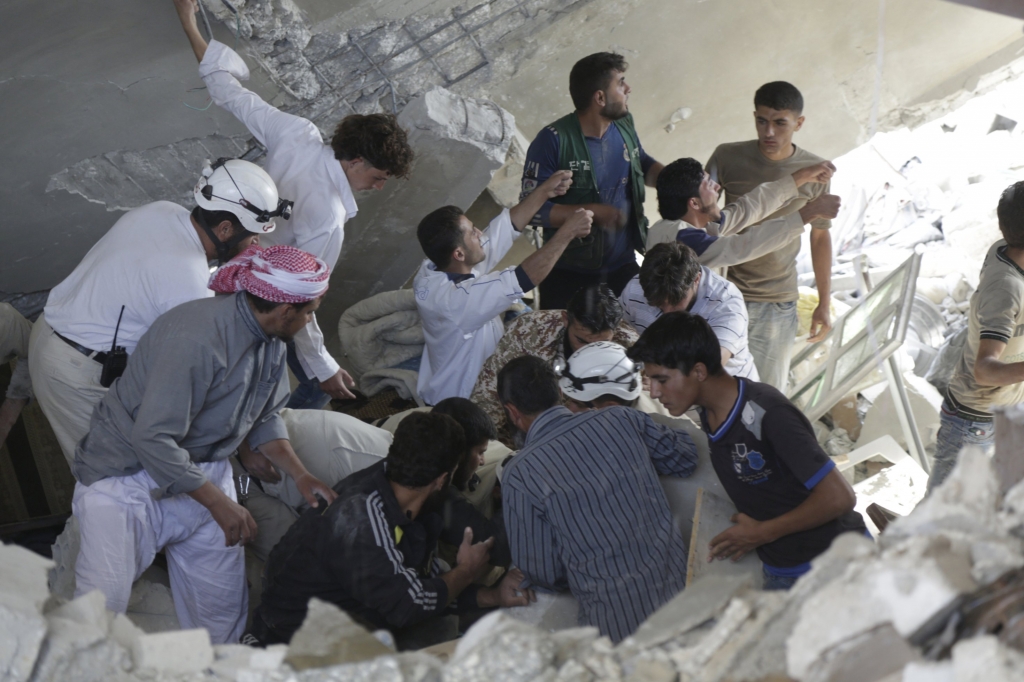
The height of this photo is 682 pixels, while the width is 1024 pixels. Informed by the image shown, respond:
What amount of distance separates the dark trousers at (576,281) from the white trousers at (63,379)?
195 centimetres

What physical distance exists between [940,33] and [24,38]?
16.1 feet

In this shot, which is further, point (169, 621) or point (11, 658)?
point (169, 621)

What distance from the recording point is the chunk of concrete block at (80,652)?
4.86 feet

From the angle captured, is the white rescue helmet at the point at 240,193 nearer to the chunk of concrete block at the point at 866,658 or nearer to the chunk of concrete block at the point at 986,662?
the chunk of concrete block at the point at 866,658

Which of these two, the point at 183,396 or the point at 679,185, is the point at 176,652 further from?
the point at 679,185

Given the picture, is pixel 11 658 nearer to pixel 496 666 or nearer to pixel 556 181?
pixel 496 666

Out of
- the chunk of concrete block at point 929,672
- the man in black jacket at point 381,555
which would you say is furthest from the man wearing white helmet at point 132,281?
the chunk of concrete block at point 929,672

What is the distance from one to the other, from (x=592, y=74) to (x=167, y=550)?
2.42 meters

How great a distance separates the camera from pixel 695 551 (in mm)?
2480

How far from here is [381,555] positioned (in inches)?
94.7

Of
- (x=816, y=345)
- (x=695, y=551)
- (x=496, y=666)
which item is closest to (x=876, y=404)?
(x=816, y=345)

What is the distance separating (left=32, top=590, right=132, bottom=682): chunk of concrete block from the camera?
1.48 meters

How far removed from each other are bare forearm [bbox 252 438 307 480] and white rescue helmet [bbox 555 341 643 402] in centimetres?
91

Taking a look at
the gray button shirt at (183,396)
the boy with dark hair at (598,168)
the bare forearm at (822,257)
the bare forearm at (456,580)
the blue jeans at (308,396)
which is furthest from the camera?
the bare forearm at (822,257)
